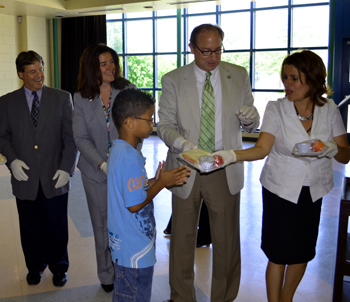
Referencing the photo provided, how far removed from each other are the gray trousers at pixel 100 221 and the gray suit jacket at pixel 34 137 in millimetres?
279

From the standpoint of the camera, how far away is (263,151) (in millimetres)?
2102

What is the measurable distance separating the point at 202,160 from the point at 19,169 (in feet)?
4.32

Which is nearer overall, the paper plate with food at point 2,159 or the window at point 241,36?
the paper plate with food at point 2,159

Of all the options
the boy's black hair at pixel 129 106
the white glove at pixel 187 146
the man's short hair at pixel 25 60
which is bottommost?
the white glove at pixel 187 146

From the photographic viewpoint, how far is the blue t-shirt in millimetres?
1671

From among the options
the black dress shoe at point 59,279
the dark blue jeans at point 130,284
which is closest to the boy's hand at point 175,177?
the dark blue jeans at point 130,284

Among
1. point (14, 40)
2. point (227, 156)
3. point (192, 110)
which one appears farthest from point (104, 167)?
point (14, 40)

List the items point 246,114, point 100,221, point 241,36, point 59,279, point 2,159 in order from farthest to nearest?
point 241,36 < point 59,279 < point 100,221 < point 2,159 < point 246,114

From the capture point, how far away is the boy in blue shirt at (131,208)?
5.60ft

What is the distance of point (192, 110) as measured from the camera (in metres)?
2.30

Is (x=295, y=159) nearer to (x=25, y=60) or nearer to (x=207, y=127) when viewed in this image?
(x=207, y=127)

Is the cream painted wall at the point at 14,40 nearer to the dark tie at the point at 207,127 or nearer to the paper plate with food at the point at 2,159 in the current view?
the paper plate with food at the point at 2,159

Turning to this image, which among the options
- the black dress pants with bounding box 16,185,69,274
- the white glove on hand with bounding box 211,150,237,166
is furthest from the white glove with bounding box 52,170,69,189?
the white glove on hand with bounding box 211,150,237,166

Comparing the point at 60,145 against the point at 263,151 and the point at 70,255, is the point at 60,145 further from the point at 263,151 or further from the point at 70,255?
the point at 263,151
